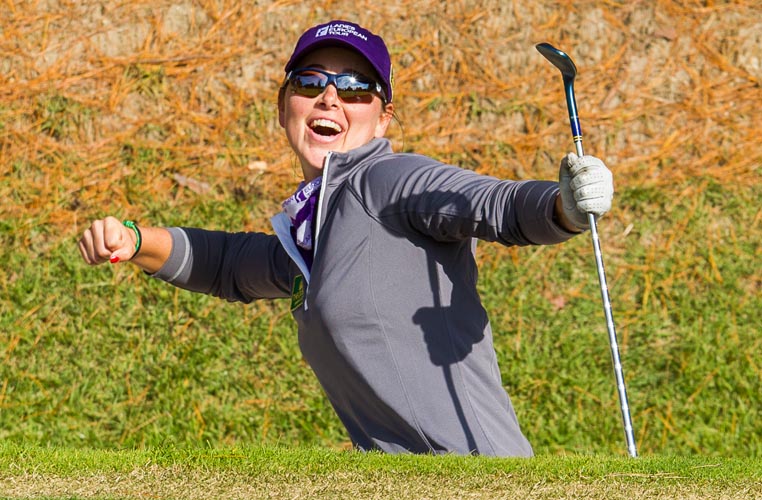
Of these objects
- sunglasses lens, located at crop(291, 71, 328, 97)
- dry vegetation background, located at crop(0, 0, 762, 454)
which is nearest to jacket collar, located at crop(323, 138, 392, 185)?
sunglasses lens, located at crop(291, 71, 328, 97)

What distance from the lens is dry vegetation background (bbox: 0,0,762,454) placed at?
6855mm

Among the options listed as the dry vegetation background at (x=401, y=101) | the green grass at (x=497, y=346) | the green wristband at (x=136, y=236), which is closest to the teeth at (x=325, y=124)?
the green wristband at (x=136, y=236)

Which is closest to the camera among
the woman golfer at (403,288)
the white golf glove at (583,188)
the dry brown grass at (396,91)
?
the white golf glove at (583,188)

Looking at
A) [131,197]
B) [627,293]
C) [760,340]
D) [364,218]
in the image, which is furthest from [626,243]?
[364,218]

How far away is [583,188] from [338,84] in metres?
1.29

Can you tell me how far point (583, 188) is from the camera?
9.16 feet

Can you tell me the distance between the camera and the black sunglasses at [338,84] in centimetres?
383

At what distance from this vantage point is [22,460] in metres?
3.02

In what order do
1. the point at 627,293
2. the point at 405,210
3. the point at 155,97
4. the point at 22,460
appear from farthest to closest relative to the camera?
the point at 155,97, the point at 627,293, the point at 405,210, the point at 22,460

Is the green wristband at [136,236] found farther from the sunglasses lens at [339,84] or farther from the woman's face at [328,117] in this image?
the sunglasses lens at [339,84]

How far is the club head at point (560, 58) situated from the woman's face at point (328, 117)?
0.64 meters

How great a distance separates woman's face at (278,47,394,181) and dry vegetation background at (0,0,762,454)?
2.91 metres

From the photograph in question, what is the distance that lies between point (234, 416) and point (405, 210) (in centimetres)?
309

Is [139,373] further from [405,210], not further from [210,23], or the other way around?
[405,210]
